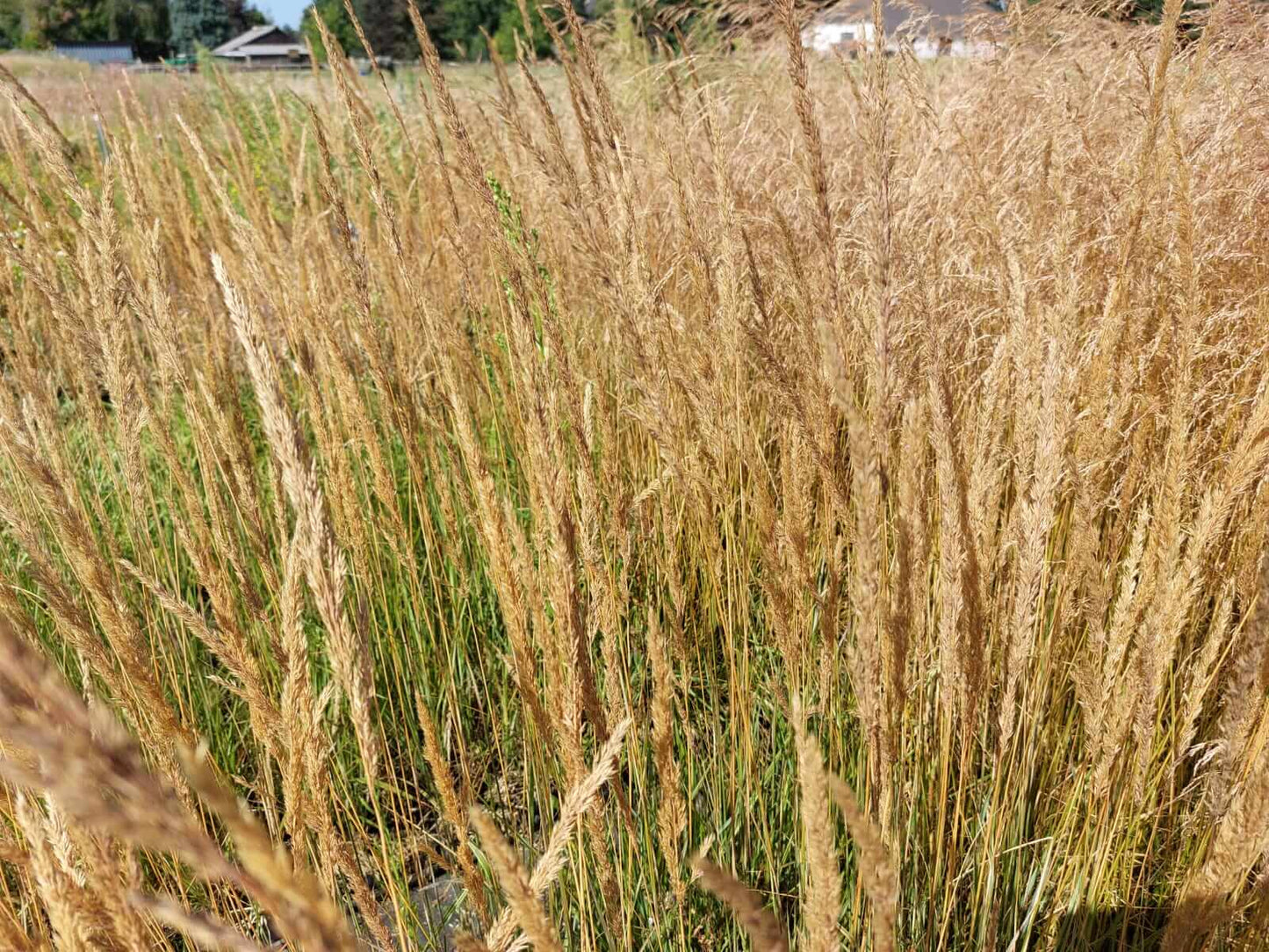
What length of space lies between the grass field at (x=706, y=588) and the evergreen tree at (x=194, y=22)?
69536 mm

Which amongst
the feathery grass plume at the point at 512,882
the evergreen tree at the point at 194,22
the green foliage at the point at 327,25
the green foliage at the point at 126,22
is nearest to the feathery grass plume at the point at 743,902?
the feathery grass plume at the point at 512,882

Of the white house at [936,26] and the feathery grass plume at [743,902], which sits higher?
the white house at [936,26]

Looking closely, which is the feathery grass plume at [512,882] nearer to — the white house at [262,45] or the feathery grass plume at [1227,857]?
the feathery grass plume at [1227,857]

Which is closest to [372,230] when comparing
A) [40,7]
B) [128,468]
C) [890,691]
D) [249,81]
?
[128,468]

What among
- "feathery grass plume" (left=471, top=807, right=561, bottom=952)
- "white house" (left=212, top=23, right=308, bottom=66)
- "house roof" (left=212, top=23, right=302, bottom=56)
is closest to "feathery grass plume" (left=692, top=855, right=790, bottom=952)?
"feathery grass plume" (left=471, top=807, right=561, bottom=952)

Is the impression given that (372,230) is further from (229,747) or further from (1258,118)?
(1258,118)

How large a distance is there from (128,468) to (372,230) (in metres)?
3.12

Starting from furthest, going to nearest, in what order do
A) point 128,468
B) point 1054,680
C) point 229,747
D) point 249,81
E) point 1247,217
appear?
point 249,81, point 1247,217, point 229,747, point 1054,680, point 128,468

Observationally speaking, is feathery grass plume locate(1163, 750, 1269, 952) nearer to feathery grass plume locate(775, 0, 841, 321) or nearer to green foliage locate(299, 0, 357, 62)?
feathery grass plume locate(775, 0, 841, 321)

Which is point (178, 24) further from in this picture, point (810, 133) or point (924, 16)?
point (810, 133)

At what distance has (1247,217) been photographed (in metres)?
2.15

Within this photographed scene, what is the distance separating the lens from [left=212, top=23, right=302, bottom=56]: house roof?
179ft

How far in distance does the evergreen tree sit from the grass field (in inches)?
2738

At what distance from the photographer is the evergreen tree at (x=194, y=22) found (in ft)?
197
